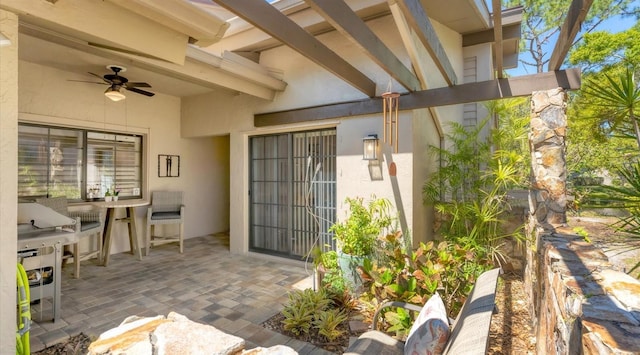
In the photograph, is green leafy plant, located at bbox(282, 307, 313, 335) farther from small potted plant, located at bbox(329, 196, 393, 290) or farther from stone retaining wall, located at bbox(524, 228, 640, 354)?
stone retaining wall, located at bbox(524, 228, 640, 354)

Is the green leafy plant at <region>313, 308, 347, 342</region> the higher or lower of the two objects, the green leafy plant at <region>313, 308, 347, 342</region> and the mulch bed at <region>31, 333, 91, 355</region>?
the higher

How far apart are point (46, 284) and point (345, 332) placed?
9.67 ft

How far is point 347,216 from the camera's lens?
415 cm

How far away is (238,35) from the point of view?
185 inches

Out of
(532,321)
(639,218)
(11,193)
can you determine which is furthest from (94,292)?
(639,218)

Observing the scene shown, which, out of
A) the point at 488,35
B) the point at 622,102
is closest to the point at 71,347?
the point at 622,102

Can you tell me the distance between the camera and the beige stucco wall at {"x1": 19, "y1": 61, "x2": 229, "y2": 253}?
4.36m

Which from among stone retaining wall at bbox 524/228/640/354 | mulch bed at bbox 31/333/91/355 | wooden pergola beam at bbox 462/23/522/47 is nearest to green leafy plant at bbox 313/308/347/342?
stone retaining wall at bbox 524/228/640/354

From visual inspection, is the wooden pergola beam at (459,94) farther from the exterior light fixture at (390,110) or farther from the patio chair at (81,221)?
the patio chair at (81,221)

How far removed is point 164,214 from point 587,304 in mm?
5896

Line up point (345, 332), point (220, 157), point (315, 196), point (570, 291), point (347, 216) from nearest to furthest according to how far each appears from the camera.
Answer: point (570, 291), point (345, 332), point (347, 216), point (315, 196), point (220, 157)

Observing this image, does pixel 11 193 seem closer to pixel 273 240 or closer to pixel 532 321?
pixel 273 240

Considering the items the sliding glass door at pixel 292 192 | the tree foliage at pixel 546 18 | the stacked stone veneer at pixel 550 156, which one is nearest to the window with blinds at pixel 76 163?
the sliding glass door at pixel 292 192

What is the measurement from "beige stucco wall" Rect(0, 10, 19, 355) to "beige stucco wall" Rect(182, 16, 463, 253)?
10.4ft
